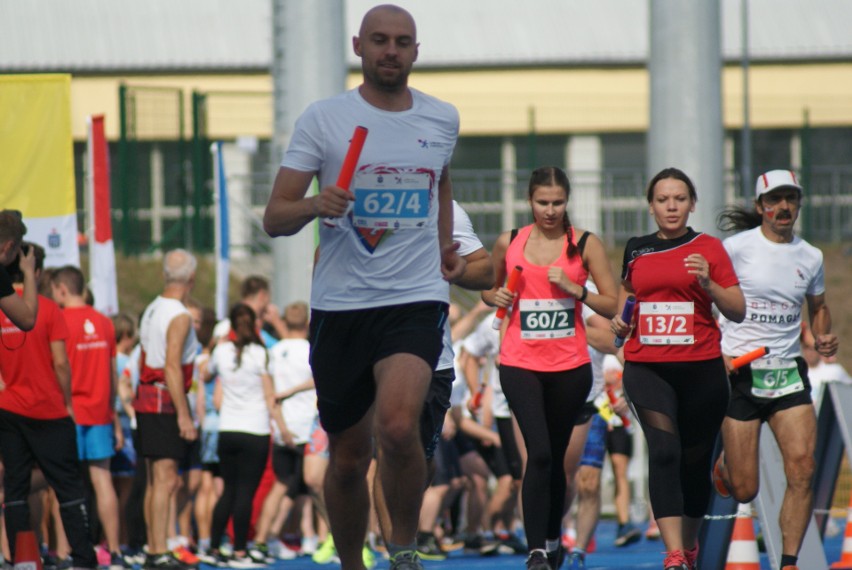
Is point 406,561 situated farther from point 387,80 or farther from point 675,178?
point 675,178

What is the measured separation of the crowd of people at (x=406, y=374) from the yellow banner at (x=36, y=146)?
0.88 m

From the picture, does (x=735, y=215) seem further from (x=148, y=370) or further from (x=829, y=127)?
(x=829, y=127)

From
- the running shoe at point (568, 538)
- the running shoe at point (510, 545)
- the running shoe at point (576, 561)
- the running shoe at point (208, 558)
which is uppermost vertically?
the running shoe at point (576, 561)

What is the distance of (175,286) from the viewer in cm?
1189

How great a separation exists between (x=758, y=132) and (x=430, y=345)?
28.7 metres

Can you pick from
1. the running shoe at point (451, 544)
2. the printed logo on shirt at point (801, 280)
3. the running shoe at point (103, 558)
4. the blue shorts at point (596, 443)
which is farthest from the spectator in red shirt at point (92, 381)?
the printed logo on shirt at point (801, 280)

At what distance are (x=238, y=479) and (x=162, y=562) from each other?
161 centimetres

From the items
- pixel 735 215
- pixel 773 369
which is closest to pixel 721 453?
pixel 773 369

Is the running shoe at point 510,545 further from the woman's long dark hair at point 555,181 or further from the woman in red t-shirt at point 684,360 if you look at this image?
the woman in red t-shirt at point 684,360

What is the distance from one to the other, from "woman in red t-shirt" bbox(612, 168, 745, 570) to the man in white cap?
75 centimetres

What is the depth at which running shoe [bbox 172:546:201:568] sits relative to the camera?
11.9 metres

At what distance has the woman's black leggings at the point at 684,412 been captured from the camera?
8.55 meters

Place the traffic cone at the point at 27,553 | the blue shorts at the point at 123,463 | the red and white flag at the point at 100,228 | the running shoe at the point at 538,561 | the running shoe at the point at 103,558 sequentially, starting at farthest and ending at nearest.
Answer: the blue shorts at the point at 123,463 → the red and white flag at the point at 100,228 → the running shoe at the point at 103,558 → the traffic cone at the point at 27,553 → the running shoe at the point at 538,561

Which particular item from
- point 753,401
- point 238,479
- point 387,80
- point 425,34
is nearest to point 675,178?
point 753,401
